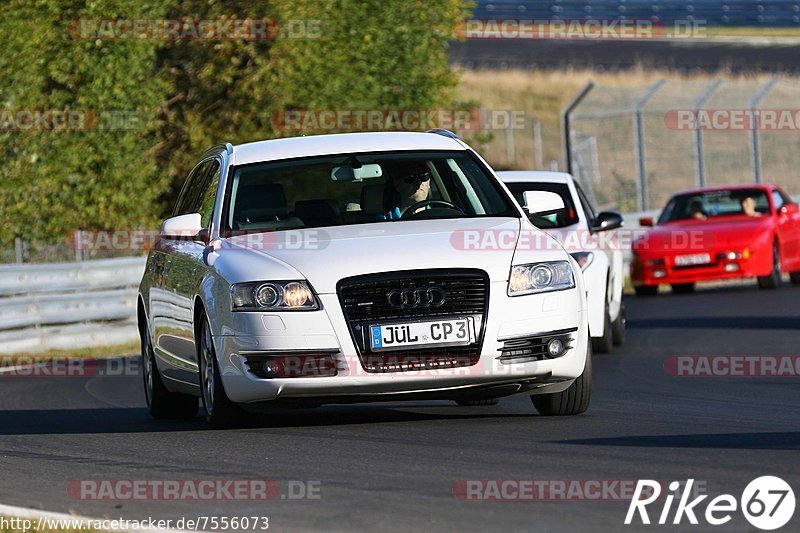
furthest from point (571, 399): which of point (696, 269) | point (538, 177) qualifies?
point (696, 269)

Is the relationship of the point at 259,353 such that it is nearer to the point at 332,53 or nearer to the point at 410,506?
the point at 410,506

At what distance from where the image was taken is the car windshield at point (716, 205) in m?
24.1

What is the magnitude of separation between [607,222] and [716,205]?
9.60 meters

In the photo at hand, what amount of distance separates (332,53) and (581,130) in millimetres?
23066

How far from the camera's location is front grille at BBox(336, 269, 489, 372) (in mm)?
9281

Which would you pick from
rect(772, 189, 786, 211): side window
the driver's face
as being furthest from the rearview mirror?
rect(772, 189, 786, 211): side window

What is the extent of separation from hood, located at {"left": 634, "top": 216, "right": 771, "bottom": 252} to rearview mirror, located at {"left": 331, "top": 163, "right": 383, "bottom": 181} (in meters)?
13.0

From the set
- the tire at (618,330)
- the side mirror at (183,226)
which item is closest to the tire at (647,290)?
the tire at (618,330)

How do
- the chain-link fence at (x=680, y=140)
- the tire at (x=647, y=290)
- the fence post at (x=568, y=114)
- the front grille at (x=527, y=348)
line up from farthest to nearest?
the chain-link fence at (x=680, y=140) → the fence post at (x=568, y=114) → the tire at (x=647, y=290) → the front grille at (x=527, y=348)

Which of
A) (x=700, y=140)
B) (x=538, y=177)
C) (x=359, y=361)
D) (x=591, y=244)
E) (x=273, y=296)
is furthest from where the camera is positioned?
(x=700, y=140)

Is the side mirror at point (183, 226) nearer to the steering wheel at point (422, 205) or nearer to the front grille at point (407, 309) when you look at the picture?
the steering wheel at point (422, 205)

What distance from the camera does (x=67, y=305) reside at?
2059cm

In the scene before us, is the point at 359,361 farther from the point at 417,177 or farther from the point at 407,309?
the point at 417,177

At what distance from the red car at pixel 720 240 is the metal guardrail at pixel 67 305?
263 inches
